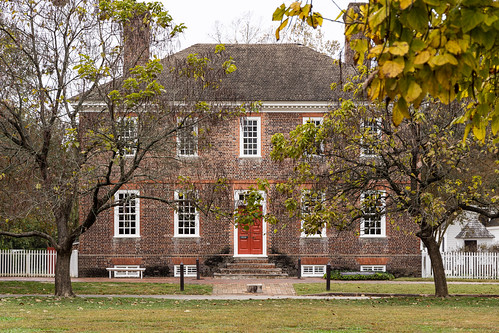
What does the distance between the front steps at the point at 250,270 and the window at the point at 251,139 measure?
477 centimetres

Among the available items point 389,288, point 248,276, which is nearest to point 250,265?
point 248,276

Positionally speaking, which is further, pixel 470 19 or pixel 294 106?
pixel 294 106

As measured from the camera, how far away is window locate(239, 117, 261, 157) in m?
29.9

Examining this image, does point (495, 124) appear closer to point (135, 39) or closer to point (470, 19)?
point (470, 19)

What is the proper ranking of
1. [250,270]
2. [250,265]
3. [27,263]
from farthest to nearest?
Answer: [27,263] < [250,265] < [250,270]

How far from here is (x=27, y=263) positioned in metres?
30.8

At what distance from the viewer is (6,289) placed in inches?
878

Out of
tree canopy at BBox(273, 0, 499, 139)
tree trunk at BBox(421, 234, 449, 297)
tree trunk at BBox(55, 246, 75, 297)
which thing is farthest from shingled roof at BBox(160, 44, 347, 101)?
tree canopy at BBox(273, 0, 499, 139)

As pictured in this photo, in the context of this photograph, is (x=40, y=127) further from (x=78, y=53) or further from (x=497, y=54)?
(x=497, y=54)

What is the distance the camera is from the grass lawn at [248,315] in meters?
11.3

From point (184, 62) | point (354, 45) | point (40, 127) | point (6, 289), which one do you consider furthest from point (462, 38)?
point (6, 289)

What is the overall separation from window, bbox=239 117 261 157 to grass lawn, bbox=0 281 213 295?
25.4ft

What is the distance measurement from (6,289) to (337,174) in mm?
11976

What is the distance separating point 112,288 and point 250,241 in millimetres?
8184
